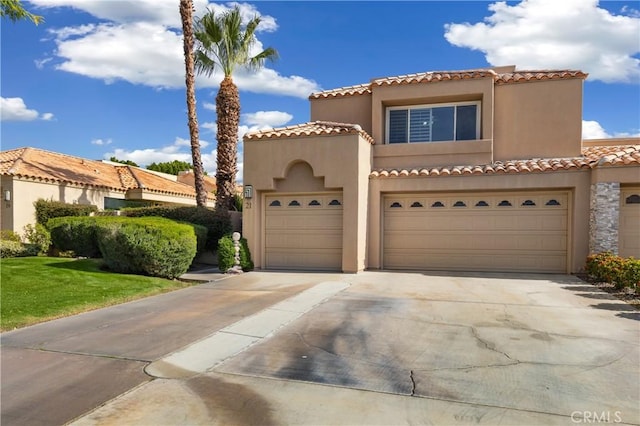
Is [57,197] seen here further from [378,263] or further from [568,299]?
[568,299]

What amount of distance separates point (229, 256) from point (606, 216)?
35.3 feet

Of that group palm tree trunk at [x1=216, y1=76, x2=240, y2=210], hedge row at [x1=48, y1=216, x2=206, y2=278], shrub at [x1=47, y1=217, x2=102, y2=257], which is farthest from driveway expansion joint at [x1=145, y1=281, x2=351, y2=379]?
shrub at [x1=47, y1=217, x2=102, y2=257]

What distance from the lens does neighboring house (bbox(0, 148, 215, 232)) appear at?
56.9ft

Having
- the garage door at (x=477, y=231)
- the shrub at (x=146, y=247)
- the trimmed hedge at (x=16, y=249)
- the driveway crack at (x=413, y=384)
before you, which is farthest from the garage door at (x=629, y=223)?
the trimmed hedge at (x=16, y=249)

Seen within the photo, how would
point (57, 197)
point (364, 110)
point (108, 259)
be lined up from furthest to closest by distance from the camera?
point (57, 197) → point (364, 110) → point (108, 259)

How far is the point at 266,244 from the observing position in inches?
580

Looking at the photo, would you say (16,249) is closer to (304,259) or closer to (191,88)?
(191,88)

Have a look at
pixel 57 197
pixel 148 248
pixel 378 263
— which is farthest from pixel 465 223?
pixel 57 197

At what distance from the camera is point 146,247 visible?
38.4 ft

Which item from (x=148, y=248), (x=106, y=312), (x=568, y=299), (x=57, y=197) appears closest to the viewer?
(x=106, y=312)

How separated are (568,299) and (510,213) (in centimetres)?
449

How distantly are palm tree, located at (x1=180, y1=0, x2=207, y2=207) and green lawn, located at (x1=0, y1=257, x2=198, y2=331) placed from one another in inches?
230

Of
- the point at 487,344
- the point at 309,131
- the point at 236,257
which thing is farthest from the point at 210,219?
the point at 487,344

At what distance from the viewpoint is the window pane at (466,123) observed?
15.3 m
